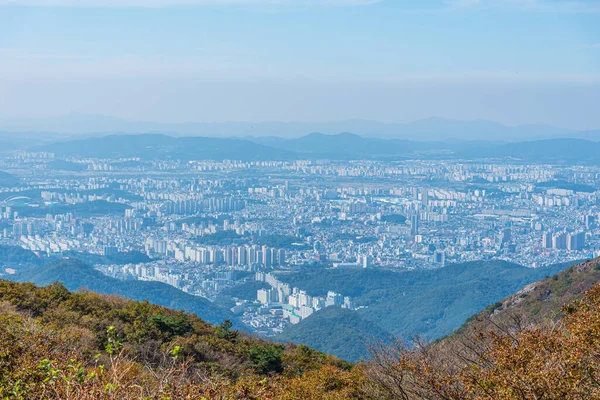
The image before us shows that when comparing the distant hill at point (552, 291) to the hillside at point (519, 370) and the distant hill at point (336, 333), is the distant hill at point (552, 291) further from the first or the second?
the hillside at point (519, 370)

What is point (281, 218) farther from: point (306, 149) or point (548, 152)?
point (548, 152)

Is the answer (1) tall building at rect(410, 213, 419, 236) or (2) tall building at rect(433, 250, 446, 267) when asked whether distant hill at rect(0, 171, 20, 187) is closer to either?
(1) tall building at rect(410, 213, 419, 236)

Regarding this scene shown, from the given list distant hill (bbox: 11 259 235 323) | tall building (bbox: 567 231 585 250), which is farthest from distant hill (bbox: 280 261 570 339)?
tall building (bbox: 567 231 585 250)

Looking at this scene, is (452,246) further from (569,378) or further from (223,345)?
(569,378)

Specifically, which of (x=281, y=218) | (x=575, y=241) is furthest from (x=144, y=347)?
(x=281, y=218)

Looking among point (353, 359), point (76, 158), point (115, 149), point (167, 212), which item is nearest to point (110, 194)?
point (167, 212)

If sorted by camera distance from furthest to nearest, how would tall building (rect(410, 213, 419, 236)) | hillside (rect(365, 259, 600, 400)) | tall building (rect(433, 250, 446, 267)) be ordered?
tall building (rect(410, 213, 419, 236)) < tall building (rect(433, 250, 446, 267)) < hillside (rect(365, 259, 600, 400))
